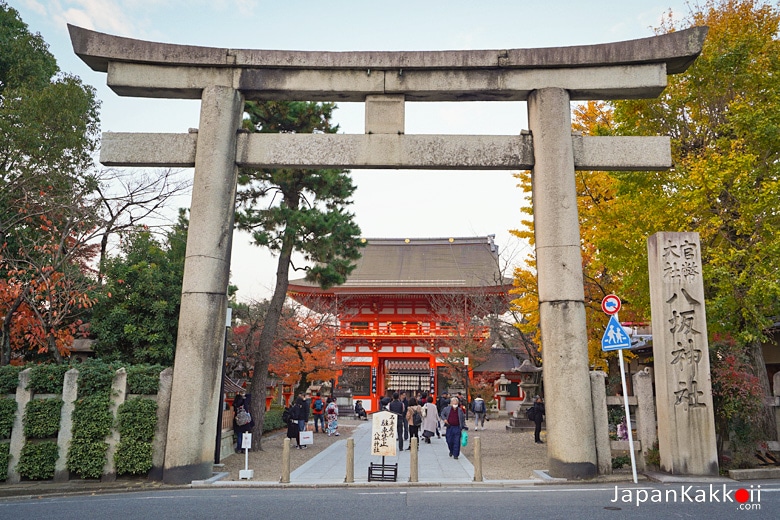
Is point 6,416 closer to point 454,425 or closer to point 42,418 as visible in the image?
point 42,418

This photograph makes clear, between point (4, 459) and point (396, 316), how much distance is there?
2434cm

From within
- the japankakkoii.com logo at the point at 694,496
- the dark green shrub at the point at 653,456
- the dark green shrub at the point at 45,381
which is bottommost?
the japankakkoii.com logo at the point at 694,496

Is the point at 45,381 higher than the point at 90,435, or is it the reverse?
the point at 45,381

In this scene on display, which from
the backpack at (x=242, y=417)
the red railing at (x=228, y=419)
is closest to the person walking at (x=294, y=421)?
the red railing at (x=228, y=419)

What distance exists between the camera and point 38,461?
29.6 feet

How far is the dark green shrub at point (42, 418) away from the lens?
30.0 feet

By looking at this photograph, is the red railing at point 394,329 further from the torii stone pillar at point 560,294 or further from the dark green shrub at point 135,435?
the dark green shrub at point 135,435

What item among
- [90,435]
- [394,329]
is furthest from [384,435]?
[394,329]

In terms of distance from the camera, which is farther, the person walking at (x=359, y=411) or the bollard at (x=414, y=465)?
the person walking at (x=359, y=411)

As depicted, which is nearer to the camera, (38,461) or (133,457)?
(133,457)

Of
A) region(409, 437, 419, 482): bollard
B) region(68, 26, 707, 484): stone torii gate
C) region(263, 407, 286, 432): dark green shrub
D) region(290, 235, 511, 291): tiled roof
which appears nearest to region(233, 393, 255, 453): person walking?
region(68, 26, 707, 484): stone torii gate

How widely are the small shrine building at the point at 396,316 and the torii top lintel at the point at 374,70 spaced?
19119 millimetres

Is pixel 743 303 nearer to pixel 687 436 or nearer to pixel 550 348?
pixel 687 436

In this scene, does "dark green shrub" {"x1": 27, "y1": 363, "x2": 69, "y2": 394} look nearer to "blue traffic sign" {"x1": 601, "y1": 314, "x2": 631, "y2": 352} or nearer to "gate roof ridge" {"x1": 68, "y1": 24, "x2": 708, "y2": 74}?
"gate roof ridge" {"x1": 68, "y1": 24, "x2": 708, "y2": 74}
